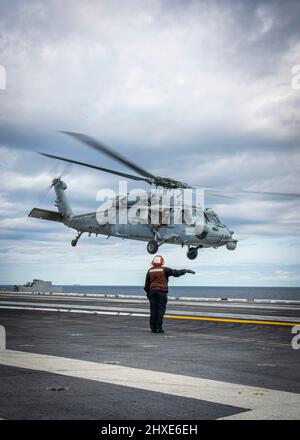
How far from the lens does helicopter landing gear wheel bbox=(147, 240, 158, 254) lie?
113ft

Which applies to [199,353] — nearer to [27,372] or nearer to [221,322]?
[27,372]

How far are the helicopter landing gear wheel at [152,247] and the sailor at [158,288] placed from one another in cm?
2115

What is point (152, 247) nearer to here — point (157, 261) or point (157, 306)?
point (157, 261)

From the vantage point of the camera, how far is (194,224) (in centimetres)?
3297

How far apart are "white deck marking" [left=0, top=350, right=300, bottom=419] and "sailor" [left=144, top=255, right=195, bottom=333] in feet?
14.6

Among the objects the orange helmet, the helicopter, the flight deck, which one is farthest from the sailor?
the helicopter

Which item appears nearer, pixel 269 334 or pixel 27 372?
pixel 27 372

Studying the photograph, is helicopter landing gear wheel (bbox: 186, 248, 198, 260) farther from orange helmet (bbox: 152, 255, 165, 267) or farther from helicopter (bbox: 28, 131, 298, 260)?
orange helmet (bbox: 152, 255, 165, 267)

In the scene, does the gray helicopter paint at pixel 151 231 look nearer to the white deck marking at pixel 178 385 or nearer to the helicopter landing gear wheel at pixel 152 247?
the helicopter landing gear wheel at pixel 152 247

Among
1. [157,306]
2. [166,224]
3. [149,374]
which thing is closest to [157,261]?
[157,306]

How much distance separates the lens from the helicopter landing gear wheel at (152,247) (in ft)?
113

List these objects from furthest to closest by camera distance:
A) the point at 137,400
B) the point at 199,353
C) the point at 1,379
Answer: the point at 199,353 < the point at 1,379 < the point at 137,400
